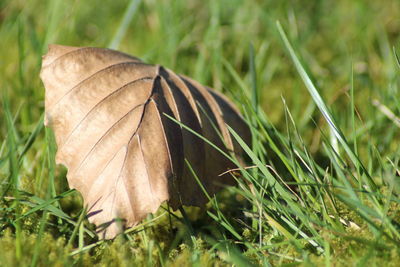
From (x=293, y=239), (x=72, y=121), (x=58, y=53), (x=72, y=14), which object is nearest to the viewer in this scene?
(x=293, y=239)

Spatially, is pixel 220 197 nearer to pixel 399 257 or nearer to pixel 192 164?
pixel 192 164

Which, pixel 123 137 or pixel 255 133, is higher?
pixel 123 137

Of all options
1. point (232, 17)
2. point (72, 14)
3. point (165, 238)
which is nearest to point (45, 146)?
point (165, 238)

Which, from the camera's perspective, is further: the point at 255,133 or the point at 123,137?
the point at 255,133

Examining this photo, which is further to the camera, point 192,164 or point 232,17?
point 232,17

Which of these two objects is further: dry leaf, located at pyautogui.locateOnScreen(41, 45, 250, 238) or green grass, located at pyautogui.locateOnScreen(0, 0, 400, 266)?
dry leaf, located at pyautogui.locateOnScreen(41, 45, 250, 238)
